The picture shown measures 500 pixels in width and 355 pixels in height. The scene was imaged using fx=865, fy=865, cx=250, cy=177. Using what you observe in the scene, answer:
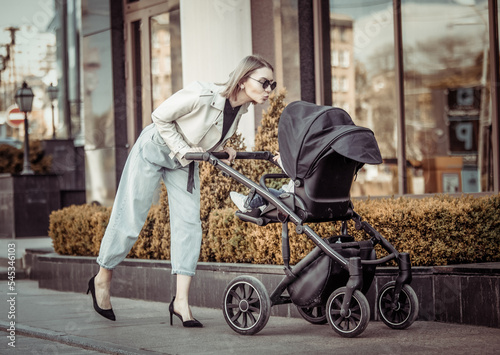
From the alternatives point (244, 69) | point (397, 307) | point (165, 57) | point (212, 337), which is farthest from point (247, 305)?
point (165, 57)

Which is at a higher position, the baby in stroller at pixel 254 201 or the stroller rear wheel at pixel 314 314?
the baby in stroller at pixel 254 201

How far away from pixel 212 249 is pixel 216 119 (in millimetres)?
1908

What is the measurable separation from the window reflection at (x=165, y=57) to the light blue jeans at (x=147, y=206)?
Answer: 6717 millimetres

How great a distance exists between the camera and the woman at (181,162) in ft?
20.0

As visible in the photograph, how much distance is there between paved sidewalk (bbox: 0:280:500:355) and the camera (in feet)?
17.1

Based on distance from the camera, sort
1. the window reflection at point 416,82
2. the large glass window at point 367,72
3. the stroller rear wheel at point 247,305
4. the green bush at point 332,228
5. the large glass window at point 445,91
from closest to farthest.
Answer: the stroller rear wheel at point 247,305, the green bush at point 332,228, the large glass window at point 445,91, the window reflection at point 416,82, the large glass window at point 367,72

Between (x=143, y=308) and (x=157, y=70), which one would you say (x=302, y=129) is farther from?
(x=157, y=70)

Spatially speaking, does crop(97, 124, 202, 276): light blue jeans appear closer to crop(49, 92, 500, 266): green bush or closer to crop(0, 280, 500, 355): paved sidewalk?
crop(0, 280, 500, 355): paved sidewalk

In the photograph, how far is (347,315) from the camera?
17.8ft

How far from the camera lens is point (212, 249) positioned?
778cm

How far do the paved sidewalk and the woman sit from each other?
29 cm

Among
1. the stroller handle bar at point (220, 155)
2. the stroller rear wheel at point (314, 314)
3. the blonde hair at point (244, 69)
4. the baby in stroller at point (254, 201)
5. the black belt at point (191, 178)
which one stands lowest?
the stroller rear wheel at point (314, 314)

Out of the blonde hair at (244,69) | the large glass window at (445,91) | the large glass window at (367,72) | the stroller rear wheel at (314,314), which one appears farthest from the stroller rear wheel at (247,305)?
the large glass window at (367,72)

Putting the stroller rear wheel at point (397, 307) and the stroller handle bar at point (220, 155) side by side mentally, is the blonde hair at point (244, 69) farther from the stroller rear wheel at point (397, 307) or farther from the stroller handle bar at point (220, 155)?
the stroller rear wheel at point (397, 307)
